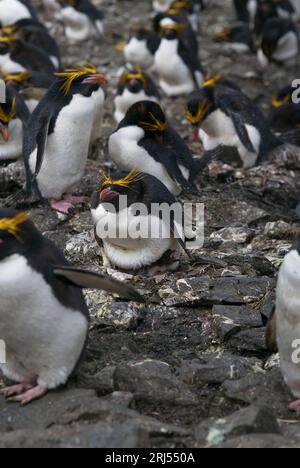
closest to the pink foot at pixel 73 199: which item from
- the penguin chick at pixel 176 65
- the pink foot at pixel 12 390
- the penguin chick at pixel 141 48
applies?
the pink foot at pixel 12 390

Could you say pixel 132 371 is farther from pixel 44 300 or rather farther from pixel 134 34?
pixel 134 34

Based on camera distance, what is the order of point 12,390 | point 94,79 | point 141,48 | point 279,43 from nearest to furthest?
point 12,390
point 94,79
point 141,48
point 279,43

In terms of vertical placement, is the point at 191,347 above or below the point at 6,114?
below

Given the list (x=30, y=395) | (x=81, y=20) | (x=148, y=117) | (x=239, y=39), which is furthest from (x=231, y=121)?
(x=81, y=20)

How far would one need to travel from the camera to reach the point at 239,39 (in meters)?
13.4

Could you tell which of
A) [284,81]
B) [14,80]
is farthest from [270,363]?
[284,81]

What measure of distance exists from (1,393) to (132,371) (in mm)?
642

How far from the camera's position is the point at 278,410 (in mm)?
4461

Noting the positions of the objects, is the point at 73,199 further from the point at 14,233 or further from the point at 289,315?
the point at 289,315

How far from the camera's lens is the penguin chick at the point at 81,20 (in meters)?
13.5

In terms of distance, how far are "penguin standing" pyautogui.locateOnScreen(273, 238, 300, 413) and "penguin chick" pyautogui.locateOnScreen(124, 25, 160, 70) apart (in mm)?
8088

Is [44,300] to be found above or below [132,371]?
above

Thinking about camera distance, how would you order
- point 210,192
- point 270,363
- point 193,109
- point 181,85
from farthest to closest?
point 181,85, point 193,109, point 210,192, point 270,363

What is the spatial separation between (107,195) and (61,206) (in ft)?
4.50
